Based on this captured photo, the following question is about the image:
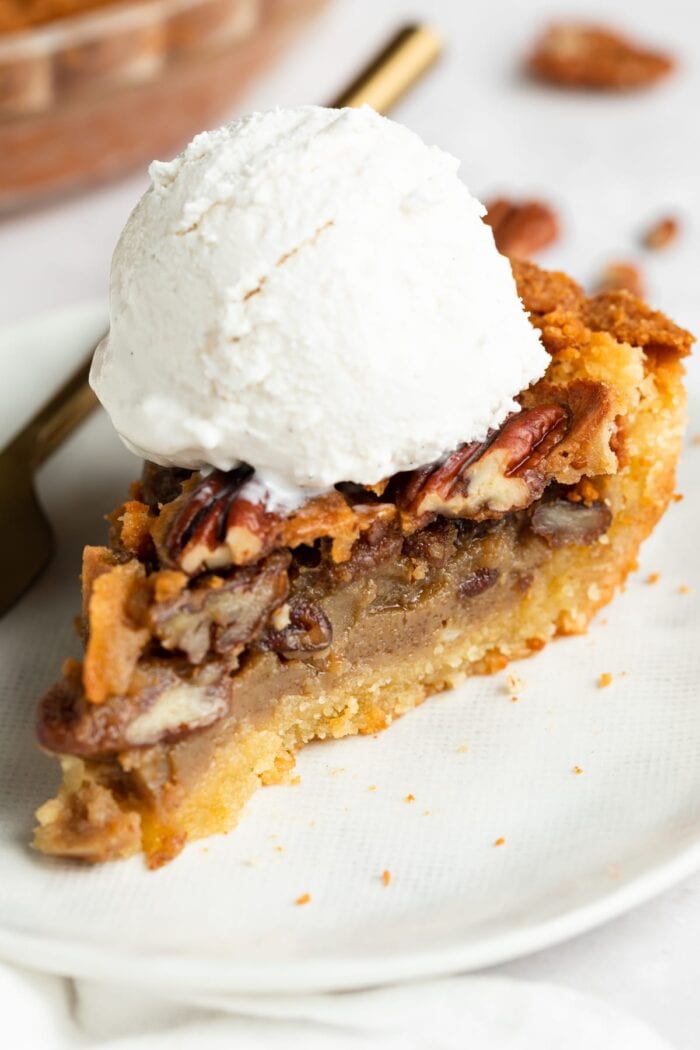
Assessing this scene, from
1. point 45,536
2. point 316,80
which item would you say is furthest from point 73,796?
point 316,80

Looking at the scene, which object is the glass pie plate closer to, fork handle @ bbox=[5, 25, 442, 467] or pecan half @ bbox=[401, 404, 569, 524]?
fork handle @ bbox=[5, 25, 442, 467]

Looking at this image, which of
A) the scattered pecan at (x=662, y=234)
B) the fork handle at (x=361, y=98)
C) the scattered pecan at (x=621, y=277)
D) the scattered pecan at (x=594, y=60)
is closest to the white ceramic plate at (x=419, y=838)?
the fork handle at (x=361, y=98)

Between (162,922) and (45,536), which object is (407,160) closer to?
(45,536)

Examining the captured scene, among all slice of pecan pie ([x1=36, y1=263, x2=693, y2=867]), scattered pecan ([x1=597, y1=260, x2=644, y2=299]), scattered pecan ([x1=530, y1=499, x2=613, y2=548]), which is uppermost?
slice of pecan pie ([x1=36, y1=263, x2=693, y2=867])

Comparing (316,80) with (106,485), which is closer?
(106,485)

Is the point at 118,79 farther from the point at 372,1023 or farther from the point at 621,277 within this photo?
the point at 372,1023

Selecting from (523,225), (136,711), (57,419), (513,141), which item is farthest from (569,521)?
(513,141)

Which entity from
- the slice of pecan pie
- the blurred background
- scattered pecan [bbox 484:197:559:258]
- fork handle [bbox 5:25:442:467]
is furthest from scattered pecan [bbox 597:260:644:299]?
the slice of pecan pie
